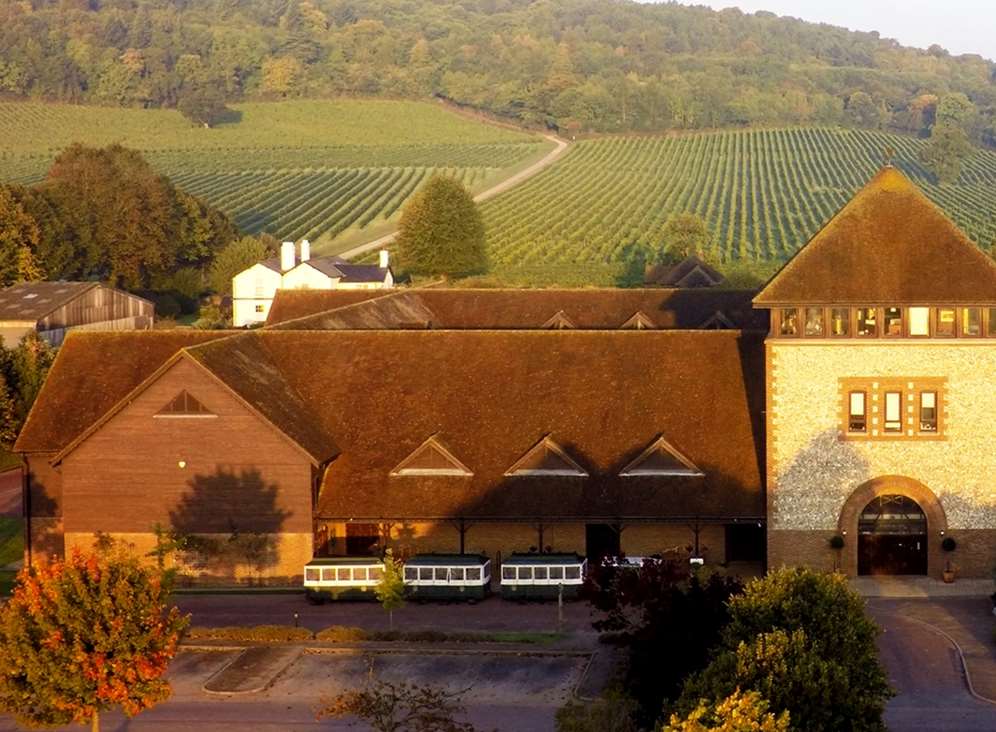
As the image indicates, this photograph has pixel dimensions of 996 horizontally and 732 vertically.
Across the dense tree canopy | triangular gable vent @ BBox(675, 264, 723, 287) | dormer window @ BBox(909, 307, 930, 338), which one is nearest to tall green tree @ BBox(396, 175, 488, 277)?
the dense tree canopy

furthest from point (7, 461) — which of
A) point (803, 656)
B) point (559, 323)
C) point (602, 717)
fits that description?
point (803, 656)

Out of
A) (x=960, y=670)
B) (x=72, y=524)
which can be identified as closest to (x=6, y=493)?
(x=72, y=524)

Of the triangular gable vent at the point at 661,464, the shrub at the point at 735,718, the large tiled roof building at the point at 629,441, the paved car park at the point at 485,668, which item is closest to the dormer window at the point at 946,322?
the large tiled roof building at the point at 629,441

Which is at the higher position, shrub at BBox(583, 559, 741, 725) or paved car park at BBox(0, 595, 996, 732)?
shrub at BBox(583, 559, 741, 725)

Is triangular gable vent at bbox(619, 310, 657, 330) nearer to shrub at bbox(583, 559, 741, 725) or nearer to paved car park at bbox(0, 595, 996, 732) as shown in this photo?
paved car park at bbox(0, 595, 996, 732)

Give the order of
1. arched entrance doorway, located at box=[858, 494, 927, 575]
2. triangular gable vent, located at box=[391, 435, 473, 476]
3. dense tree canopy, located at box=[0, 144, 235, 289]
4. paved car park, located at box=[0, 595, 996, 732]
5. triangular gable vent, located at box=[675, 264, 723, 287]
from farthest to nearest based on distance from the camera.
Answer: dense tree canopy, located at box=[0, 144, 235, 289] < triangular gable vent, located at box=[675, 264, 723, 287] < triangular gable vent, located at box=[391, 435, 473, 476] < arched entrance doorway, located at box=[858, 494, 927, 575] < paved car park, located at box=[0, 595, 996, 732]

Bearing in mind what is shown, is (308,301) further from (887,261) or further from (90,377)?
(887,261)

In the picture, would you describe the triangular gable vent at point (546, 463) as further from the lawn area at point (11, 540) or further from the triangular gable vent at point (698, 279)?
the triangular gable vent at point (698, 279)
